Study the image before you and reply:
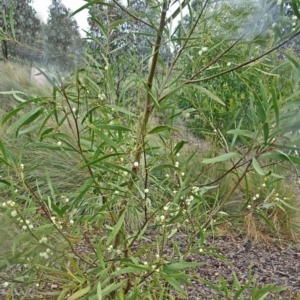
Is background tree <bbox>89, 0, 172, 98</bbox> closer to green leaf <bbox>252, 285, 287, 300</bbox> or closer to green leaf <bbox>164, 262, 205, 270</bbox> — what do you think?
green leaf <bbox>164, 262, 205, 270</bbox>

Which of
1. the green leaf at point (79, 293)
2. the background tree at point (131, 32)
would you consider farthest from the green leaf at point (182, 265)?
the background tree at point (131, 32)

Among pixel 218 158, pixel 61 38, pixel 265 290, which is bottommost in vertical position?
pixel 265 290

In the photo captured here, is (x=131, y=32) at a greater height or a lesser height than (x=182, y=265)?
greater

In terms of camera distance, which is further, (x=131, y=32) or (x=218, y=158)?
(x=131, y=32)

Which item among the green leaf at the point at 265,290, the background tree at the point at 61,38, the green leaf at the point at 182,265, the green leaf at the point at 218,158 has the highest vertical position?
the background tree at the point at 61,38

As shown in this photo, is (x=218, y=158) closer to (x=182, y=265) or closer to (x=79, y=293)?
(x=182, y=265)

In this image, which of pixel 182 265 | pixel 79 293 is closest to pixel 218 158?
pixel 182 265

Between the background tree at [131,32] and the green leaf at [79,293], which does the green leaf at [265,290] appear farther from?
the background tree at [131,32]

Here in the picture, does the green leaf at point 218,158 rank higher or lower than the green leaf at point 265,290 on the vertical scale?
higher

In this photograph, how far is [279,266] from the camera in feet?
8.30

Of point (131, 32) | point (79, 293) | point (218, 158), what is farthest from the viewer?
point (131, 32)

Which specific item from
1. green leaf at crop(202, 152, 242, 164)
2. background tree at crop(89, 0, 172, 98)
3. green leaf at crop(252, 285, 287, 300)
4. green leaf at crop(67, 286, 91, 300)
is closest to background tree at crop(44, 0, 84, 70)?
background tree at crop(89, 0, 172, 98)

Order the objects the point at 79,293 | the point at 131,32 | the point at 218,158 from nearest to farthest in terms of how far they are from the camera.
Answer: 1. the point at 218,158
2. the point at 79,293
3. the point at 131,32

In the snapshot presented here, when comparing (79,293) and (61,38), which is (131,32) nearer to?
(61,38)
